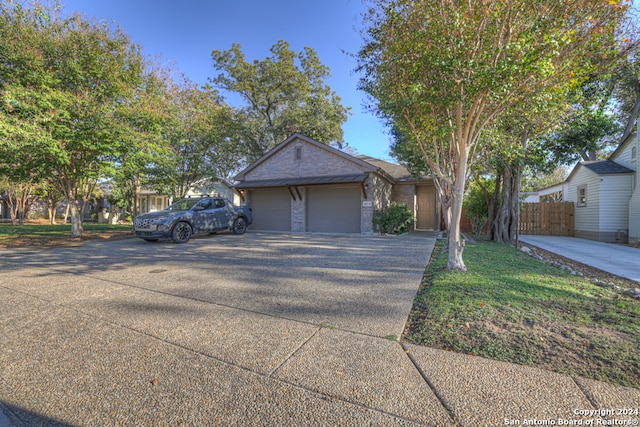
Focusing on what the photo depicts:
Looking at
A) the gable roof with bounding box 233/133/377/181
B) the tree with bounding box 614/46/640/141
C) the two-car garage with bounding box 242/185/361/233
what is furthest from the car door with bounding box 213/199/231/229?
the tree with bounding box 614/46/640/141

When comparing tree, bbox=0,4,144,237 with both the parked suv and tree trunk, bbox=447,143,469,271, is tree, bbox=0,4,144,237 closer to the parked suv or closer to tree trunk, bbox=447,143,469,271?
the parked suv

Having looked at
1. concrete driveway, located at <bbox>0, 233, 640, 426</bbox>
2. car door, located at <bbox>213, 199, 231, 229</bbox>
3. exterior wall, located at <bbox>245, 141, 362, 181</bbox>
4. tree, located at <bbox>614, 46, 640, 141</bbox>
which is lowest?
concrete driveway, located at <bbox>0, 233, 640, 426</bbox>

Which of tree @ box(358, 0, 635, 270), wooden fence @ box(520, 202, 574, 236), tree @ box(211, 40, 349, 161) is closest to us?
tree @ box(358, 0, 635, 270)

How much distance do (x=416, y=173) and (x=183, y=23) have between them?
1176 cm

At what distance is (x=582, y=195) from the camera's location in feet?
48.5

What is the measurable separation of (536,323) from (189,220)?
10.5 meters

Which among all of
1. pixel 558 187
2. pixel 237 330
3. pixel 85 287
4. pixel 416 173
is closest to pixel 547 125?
pixel 416 173

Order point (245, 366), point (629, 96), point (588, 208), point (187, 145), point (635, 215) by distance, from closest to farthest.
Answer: point (245, 366), point (635, 215), point (588, 208), point (187, 145), point (629, 96)

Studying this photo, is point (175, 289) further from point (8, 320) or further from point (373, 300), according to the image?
point (373, 300)

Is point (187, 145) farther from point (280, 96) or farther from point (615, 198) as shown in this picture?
point (615, 198)

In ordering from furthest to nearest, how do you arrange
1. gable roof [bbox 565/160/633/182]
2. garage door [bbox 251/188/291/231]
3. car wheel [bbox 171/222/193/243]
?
garage door [bbox 251/188/291/231]
gable roof [bbox 565/160/633/182]
car wheel [bbox 171/222/193/243]

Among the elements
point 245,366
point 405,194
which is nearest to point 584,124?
point 405,194

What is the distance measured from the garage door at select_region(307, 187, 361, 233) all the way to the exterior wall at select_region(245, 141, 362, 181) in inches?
36.2

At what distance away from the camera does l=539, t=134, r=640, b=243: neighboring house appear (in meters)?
11.8
